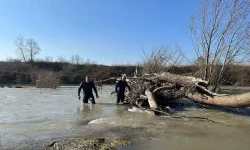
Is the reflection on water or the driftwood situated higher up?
the driftwood

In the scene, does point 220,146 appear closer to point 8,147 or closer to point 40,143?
point 40,143

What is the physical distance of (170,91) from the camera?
43.1 ft

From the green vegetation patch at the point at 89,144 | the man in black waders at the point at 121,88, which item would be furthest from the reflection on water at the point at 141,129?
the man in black waders at the point at 121,88

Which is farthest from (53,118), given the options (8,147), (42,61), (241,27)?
(42,61)

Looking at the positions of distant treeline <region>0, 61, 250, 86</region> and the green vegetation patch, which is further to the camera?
distant treeline <region>0, 61, 250, 86</region>

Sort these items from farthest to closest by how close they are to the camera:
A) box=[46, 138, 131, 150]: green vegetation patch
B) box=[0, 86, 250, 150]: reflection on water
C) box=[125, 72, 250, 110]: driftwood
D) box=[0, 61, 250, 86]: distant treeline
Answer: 1. box=[0, 61, 250, 86]: distant treeline
2. box=[125, 72, 250, 110]: driftwood
3. box=[0, 86, 250, 150]: reflection on water
4. box=[46, 138, 131, 150]: green vegetation patch

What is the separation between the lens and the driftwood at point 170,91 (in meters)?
11.4

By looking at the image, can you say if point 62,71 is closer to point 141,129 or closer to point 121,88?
point 121,88

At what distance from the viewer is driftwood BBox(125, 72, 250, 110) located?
37.4 feet

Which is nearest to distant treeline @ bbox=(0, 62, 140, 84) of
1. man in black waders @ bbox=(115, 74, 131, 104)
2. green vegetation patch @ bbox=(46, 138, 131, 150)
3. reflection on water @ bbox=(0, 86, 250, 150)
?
man in black waders @ bbox=(115, 74, 131, 104)

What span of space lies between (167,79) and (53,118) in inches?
212

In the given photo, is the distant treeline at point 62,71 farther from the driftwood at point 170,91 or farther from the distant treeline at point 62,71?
the driftwood at point 170,91

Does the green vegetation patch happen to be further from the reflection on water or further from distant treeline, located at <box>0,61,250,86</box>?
distant treeline, located at <box>0,61,250,86</box>

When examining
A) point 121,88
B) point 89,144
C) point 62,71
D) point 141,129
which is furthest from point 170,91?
point 62,71
